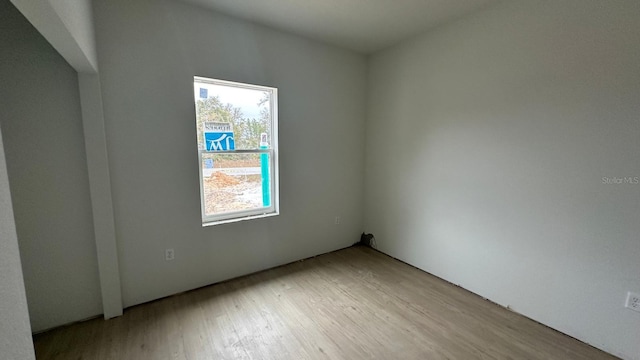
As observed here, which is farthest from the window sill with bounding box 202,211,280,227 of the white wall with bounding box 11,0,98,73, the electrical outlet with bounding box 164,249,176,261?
the white wall with bounding box 11,0,98,73

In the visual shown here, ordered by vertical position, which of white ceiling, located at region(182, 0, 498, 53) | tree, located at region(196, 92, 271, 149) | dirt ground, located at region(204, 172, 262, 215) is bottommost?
dirt ground, located at region(204, 172, 262, 215)

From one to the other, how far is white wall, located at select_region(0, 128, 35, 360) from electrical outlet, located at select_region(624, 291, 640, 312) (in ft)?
10.2

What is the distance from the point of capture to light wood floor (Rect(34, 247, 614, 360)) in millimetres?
1809

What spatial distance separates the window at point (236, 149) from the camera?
2.52 m

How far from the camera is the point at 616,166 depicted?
175 cm

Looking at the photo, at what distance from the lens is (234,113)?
2.65 metres

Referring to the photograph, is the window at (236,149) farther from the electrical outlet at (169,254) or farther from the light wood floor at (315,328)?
the light wood floor at (315,328)

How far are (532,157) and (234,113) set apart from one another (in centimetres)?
272

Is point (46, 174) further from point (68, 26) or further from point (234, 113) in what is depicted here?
point (234, 113)

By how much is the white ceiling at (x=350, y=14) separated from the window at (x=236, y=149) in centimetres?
66

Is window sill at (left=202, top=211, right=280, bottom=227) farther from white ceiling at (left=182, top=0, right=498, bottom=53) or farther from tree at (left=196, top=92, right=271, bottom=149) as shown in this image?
white ceiling at (left=182, top=0, right=498, bottom=53)

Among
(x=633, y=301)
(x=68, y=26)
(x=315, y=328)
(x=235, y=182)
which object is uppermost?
(x=68, y=26)

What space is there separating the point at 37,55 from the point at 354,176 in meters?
3.16

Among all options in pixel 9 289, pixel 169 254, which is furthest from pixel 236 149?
pixel 9 289
